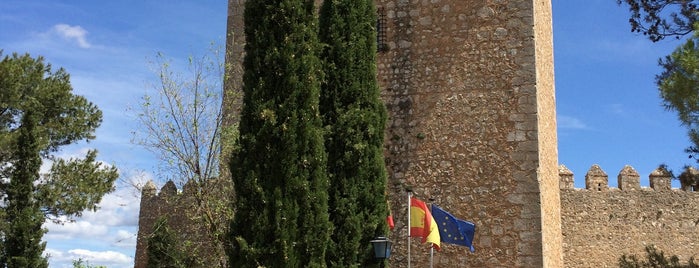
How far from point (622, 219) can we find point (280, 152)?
11785 mm

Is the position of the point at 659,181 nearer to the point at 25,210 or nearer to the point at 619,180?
the point at 619,180

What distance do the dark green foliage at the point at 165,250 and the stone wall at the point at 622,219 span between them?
364 inches

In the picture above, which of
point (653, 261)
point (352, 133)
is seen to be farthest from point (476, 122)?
point (653, 261)

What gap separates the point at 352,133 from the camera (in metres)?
10.3

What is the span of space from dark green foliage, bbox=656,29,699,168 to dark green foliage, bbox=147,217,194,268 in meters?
7.67

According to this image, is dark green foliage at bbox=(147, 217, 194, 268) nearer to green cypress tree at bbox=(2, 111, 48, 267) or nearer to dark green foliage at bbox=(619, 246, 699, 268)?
green cypress tree at bbox=(2, 111, 48, 267)

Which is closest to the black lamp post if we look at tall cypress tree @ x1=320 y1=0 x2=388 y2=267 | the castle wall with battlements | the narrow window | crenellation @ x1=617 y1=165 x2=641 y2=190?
tall cypress tree @ x1=320 y1=0 x2=388 y2=267

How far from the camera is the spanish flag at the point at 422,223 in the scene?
1034cm

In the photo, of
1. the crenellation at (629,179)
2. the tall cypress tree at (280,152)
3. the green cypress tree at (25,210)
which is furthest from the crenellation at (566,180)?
the green cypress tree at (25,210)

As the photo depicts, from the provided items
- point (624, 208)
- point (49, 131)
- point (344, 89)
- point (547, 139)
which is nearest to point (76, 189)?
point (49, 131)

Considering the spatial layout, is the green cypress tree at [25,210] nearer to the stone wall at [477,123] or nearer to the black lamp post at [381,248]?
the stone wall at [477,123]

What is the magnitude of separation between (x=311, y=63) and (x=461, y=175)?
306cm

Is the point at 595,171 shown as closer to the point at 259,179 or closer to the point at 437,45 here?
the point at 437,45

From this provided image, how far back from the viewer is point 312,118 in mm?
9609
